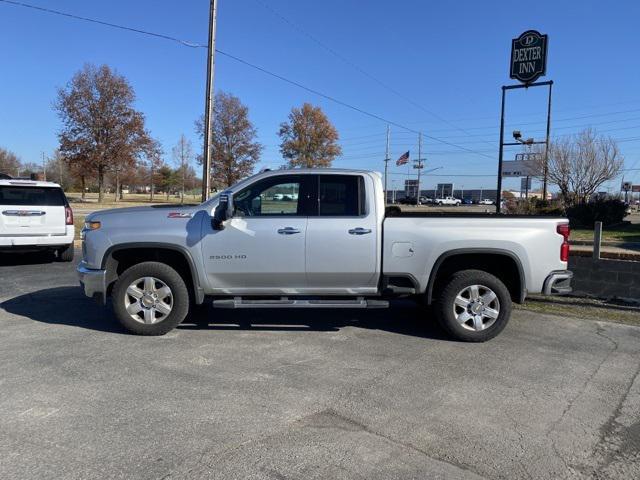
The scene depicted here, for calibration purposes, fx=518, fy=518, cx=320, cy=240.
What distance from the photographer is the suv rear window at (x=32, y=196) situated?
1000 cm

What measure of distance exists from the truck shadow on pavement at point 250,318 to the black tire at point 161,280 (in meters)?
0.26

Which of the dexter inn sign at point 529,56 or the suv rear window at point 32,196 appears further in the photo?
the dexter inn sign at point 529,56

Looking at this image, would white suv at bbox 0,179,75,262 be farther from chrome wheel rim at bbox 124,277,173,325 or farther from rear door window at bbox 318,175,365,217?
rear door window at bbox 318,175,365,217

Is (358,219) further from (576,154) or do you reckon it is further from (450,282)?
(576,154)

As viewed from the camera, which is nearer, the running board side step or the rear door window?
the running board side step

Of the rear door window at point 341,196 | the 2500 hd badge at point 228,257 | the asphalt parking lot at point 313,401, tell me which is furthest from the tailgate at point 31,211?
the rear door window at point 341,196

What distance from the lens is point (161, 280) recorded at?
577 cm

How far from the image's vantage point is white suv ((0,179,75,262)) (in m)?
9.85

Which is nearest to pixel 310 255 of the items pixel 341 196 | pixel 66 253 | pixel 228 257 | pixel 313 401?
pixel 341 196

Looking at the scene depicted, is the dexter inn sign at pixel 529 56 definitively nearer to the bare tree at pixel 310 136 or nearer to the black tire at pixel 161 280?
the black tire at pixel 161 280

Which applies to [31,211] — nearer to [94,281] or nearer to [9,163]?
[94,281]

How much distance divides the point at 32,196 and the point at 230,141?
141ft

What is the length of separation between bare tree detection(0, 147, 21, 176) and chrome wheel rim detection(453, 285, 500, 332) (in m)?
79.9

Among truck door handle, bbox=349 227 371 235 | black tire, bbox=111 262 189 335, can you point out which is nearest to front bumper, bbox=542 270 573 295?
truck door handle, bbox=349 227 371 235
